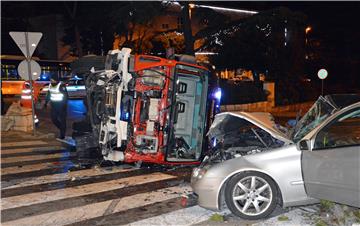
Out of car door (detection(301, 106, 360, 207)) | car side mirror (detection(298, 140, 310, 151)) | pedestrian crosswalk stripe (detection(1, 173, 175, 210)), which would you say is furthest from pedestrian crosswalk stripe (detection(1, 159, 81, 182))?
car door (detection(301, 106, 360, 207))

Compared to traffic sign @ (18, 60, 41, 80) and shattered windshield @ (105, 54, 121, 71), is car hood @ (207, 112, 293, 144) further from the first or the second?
traffic sign @ (18, 60, 41, 80)

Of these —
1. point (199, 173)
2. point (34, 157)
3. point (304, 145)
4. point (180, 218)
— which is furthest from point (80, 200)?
point (34, 157)

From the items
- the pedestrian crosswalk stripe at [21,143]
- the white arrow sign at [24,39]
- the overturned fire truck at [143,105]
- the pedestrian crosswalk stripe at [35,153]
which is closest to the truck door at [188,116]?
the overturned fire truck at [143,105]

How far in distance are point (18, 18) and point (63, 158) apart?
33.6 meters

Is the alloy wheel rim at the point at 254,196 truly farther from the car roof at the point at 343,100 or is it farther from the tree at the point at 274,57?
the tree at the point at 274,57

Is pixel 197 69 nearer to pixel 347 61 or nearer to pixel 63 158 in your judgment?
pixel 63 158

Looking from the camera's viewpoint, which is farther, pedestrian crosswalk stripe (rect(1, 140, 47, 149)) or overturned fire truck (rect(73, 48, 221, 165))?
pedestrian crosswalk stripe (rect(1, 140, 47, 149))

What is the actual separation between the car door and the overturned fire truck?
3.33 m

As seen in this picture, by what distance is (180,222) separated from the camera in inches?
209

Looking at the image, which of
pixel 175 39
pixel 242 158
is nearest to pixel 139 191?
pixel 242 158

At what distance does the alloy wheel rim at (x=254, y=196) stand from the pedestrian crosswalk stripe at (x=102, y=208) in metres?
1.40

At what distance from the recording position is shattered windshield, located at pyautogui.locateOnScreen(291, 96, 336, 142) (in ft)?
18.4

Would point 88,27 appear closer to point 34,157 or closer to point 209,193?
point 34,157

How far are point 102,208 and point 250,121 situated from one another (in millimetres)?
2448
